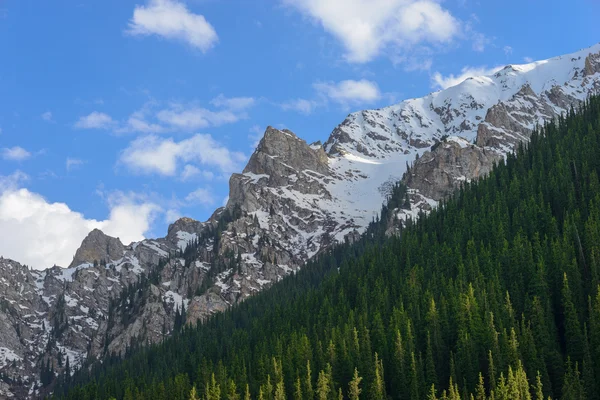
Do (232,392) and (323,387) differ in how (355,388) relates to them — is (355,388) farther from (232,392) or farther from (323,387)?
(232,392)

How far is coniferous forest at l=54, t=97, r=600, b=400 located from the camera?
116 metres

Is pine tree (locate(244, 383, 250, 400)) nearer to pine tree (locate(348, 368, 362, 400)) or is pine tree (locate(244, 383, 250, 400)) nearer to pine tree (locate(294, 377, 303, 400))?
pine tree (locate(294, 377, 303, 400))

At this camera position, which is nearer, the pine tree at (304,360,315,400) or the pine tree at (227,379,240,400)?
the pine tree at (304,360,315,400)

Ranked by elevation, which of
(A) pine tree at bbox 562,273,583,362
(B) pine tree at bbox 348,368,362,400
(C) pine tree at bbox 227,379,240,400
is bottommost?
(B) pine tree at bbox 348,368,362,400

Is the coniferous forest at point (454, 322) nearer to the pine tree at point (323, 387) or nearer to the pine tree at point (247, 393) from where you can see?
the pine tree at point (323, 387)

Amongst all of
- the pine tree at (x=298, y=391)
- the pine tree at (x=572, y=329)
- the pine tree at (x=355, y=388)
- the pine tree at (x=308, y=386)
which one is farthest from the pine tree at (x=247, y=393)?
the pine tree at (x=572, y=329)

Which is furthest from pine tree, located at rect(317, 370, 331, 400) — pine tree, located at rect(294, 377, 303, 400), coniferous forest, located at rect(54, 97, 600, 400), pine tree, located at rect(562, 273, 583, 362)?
pine tree, located at rect(562, 273, 583, 362)

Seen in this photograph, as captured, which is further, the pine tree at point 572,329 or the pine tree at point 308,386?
the pine tree at point 308,386

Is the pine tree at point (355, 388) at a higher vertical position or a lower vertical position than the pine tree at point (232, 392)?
lower

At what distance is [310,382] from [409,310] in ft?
90.9

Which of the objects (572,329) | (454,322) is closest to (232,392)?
(454,322)

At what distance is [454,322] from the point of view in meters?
131

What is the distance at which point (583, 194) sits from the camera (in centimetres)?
17212

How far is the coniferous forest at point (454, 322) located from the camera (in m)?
116
